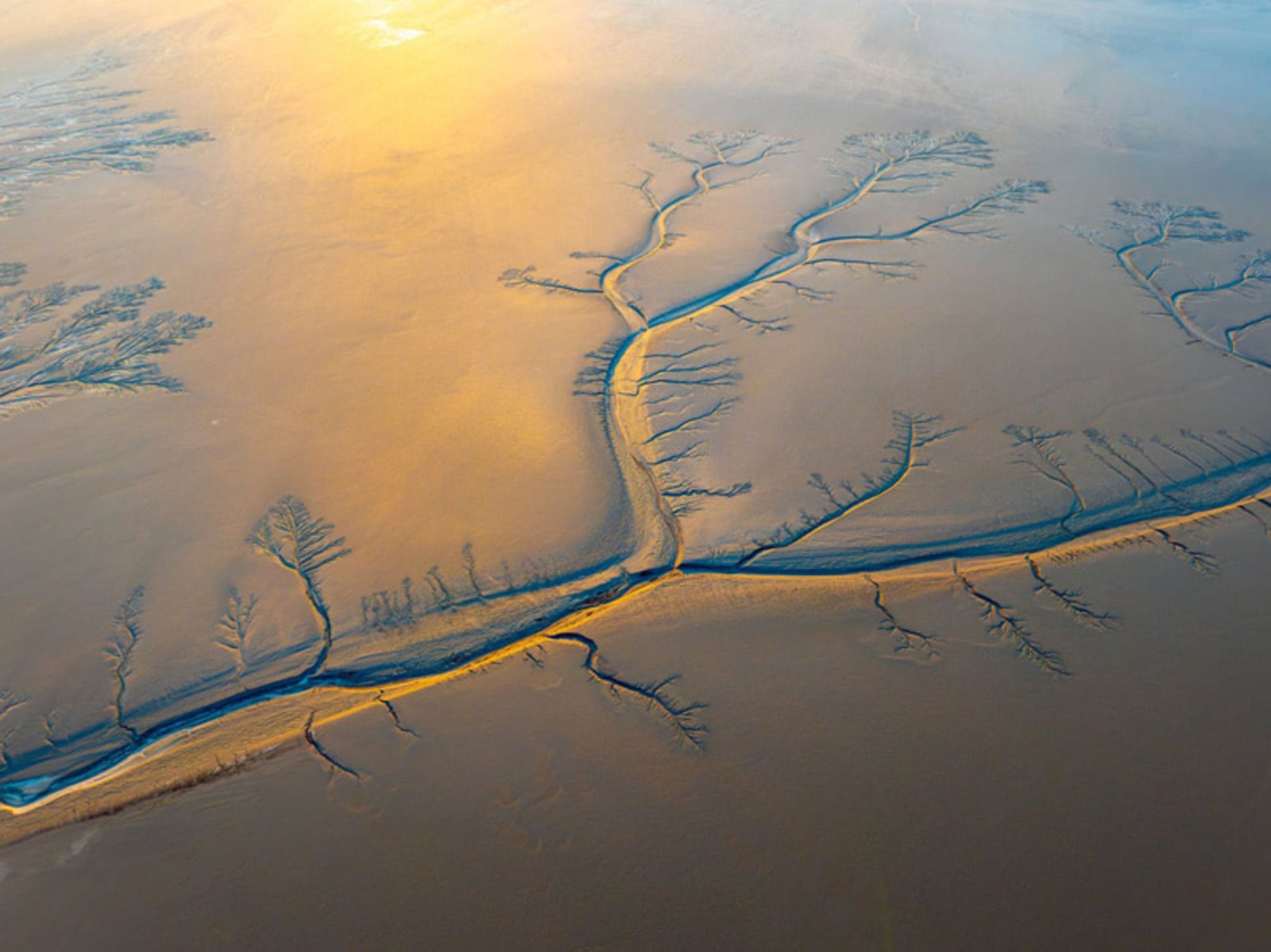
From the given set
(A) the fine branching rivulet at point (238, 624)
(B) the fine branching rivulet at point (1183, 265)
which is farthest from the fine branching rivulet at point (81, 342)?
(B) the fine branching rivulet at point (1183, 265)

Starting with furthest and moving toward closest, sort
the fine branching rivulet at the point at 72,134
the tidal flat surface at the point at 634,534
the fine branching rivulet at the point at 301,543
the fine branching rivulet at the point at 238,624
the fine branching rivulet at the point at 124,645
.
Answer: the fine branching rivulet at the point at 72,134
the fine branching rivulet at the point at 301,543
the fine branching rivulet at the point at 238,624
the fine branching rivulet at the point at 124,645
the tidal flat surface at the point at 634,534

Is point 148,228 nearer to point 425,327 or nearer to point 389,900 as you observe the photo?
point 425,327

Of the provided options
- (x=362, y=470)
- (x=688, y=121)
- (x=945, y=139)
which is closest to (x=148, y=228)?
(x=362, y=470)

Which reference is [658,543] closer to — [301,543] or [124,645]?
[301,543]

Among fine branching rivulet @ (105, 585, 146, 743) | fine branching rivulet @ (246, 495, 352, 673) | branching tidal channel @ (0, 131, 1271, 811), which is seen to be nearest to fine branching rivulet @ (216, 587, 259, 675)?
branching tidal channel @ (0, 131, 1271, 811)

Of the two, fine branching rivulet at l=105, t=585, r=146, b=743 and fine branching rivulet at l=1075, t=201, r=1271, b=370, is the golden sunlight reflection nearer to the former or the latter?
fine branching rivulet at l=1075, t=201, r=1271, b=370

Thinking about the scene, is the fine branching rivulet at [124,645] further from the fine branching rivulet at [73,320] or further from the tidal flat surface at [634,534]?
the fine branching rivulet at [73,320]

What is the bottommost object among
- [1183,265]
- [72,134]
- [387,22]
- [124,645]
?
[124,645]

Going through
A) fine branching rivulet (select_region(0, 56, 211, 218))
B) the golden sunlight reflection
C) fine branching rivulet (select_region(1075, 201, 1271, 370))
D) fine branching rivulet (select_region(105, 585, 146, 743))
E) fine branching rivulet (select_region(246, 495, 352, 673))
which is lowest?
fine branching rivulet (select_region(105, 585, 146, 743))

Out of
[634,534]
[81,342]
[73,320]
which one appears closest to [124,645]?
[634,534]
